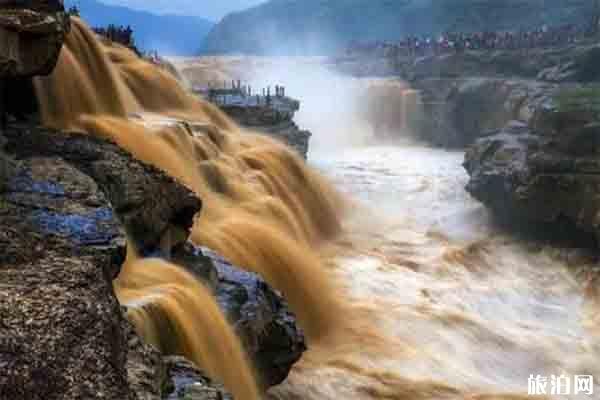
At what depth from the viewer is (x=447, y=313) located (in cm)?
907

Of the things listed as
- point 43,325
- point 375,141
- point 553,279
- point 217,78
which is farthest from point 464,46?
point 43,325

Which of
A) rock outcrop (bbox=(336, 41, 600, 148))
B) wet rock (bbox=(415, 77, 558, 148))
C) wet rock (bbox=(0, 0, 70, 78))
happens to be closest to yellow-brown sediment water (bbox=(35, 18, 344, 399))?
wet rock (bbox=(0, 0, 70, 78))

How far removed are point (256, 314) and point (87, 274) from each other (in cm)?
291

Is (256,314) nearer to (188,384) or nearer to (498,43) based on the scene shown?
(188,384)

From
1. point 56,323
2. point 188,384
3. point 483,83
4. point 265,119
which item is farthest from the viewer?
point 483,83

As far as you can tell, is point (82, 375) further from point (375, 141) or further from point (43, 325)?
point (375, 141)

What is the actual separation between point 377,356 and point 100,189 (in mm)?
3672

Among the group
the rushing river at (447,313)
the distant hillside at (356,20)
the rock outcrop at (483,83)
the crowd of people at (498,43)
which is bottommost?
the rushing river at (447,313)

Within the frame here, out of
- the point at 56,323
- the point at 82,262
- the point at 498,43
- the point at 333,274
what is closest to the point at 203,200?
the point at 333,274

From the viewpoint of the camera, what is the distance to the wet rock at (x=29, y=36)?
594cm

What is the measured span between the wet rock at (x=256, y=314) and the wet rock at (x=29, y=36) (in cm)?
222

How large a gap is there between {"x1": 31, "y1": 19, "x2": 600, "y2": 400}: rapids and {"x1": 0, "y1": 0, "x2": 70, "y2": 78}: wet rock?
166 centimetres

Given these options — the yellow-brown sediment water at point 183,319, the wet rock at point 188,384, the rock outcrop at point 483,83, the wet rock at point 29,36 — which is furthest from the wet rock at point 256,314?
the rock outcrop at point 483,83

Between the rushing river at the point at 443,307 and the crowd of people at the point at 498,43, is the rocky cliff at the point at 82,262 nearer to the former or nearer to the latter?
the rushing river at the point at 443,307
